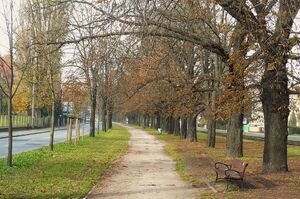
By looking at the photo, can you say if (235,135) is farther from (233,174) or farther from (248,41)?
(233,174)

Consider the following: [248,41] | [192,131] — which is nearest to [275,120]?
[248,41]

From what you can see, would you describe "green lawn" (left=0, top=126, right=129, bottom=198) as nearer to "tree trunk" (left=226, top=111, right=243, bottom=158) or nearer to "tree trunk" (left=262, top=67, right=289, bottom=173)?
"tree trunk" (left=262, top=67, right=289, bottom=173)

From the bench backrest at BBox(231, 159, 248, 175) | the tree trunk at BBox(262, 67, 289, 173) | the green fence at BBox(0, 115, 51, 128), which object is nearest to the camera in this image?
the bench backrest at BBox(231, 159, 248, 175)

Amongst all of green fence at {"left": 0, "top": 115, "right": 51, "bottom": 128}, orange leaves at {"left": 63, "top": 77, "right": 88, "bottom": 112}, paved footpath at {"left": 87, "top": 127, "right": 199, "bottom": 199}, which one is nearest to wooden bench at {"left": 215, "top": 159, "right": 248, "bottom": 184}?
paved footpath at {"left": 87, "top": 127, "right": 199, "bottom": 199}

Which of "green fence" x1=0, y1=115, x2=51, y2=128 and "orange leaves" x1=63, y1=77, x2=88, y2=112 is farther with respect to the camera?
"green fence" x1=0, y1=115, x2=51, y2=128

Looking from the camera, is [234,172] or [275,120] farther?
[275,120]

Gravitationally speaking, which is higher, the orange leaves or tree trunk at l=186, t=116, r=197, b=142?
the orange leaves

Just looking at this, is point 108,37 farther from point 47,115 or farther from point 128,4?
point 47,115

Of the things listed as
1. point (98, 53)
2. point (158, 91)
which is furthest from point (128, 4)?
point (158, 91)

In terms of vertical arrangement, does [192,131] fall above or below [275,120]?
below

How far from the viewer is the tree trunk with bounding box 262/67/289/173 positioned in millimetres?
15758

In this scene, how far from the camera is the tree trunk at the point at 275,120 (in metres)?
15.8

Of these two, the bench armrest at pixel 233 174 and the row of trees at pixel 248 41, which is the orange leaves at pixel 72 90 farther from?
the bench armrest at pixel 233 174

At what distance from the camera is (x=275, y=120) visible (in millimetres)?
15945
